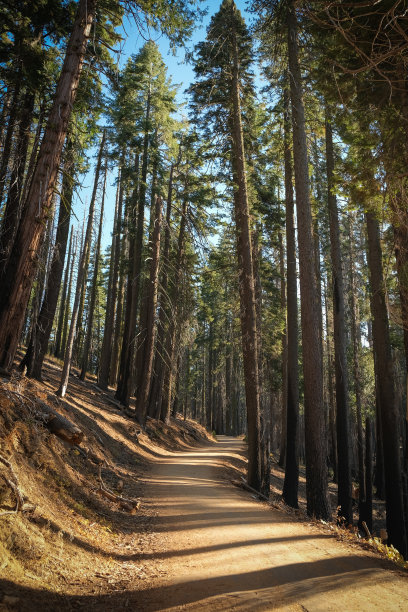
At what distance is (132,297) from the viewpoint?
60.2 ft

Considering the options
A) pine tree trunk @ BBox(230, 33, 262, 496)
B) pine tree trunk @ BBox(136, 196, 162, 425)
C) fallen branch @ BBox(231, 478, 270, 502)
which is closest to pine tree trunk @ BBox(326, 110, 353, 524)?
pine tree trunk @ BBox(230, 33, 262, 496)

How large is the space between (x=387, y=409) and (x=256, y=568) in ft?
26.8

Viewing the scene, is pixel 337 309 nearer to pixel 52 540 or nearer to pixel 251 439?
pixel 251 439

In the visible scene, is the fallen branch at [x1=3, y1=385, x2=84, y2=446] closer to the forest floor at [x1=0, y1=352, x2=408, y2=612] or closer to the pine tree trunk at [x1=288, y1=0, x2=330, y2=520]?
the forest floor at [x1=0, y1=352, x2=408, y2=612]

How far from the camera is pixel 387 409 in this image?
415 inches

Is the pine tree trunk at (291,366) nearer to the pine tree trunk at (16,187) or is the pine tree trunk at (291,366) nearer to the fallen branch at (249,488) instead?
the fallen branch at (249,488)

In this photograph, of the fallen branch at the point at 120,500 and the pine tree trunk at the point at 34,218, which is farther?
the fallen branch at the point at 120,500

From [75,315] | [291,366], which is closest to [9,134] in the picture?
[75,315]

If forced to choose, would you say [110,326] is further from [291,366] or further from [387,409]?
[387,409]

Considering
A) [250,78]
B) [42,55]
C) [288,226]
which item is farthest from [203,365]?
[42,55]

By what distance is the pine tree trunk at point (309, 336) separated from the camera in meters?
8.07

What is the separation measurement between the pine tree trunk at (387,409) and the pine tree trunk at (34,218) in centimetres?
801

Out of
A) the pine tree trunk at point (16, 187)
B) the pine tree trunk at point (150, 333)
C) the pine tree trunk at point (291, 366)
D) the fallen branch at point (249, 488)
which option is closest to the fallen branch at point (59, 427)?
the pine tree trunk at point (16, 187)

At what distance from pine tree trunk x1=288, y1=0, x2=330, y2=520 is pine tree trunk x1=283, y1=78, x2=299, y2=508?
1863 millimetres
